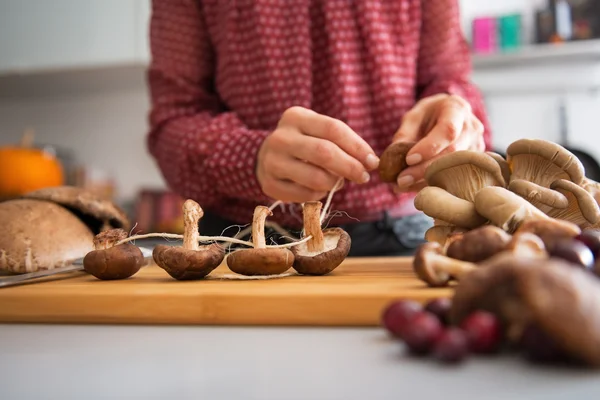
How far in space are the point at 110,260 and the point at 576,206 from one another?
63 cm

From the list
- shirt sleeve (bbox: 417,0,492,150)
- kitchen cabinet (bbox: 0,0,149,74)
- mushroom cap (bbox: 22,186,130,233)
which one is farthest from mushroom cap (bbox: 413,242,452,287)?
kitchen cabinet (bbox: 0,0,149,74)

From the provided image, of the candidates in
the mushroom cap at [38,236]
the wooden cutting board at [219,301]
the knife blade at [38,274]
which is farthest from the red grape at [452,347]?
the mushroom cap at [38,236]

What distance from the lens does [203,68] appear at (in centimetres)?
135

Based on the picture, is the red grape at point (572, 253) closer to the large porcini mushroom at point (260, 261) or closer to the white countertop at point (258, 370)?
the white countertop at point (258, 370)

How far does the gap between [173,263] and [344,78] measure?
25.5 inches

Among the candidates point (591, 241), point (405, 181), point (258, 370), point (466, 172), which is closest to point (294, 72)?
point (405, 181)

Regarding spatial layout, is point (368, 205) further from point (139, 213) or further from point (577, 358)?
point (139, 213)

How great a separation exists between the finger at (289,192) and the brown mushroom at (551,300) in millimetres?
566

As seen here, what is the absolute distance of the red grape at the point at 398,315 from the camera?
1.36ft

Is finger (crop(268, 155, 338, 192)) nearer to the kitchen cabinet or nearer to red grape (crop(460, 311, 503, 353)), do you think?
red grape (crop(460, 311, 503, 353))

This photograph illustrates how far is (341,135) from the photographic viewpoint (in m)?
0.85

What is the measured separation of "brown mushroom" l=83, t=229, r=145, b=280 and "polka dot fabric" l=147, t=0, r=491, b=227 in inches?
14.1

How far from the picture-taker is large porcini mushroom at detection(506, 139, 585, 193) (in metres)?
0.72

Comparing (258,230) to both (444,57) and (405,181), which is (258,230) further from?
(444,57)
